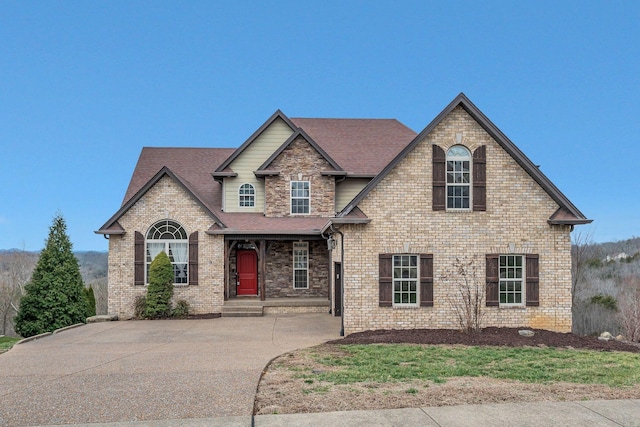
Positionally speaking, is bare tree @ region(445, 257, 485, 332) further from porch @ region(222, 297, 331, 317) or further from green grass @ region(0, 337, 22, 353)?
green grass @ region(0, 337, 22, 353)

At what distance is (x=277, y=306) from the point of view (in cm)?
1984

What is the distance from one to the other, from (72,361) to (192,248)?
8.46 metres

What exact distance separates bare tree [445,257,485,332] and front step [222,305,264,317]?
7586mm

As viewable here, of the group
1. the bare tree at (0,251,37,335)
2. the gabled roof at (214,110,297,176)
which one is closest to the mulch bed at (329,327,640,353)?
the gabled roof at (214,110,297,176)

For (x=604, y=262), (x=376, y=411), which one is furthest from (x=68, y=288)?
(x=604, y=262)

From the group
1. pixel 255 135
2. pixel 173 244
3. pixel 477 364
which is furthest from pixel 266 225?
pixel 477 364

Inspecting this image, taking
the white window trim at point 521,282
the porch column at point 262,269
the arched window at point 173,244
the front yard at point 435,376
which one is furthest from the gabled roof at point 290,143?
the front yard at point 435,376

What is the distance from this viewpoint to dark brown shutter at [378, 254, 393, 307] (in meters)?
14.6

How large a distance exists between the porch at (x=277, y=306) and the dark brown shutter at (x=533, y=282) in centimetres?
779

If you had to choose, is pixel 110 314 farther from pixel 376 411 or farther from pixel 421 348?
pixel 376 411

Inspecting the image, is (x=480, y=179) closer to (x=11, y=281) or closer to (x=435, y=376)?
(x=435, y=376)

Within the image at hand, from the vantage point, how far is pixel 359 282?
14.6 m

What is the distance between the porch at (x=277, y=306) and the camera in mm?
19375

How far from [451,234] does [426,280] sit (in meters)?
1.53
